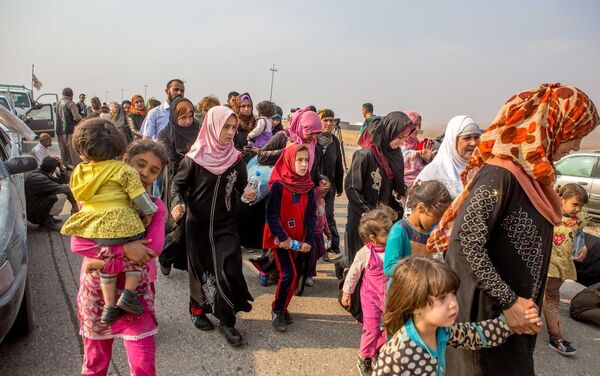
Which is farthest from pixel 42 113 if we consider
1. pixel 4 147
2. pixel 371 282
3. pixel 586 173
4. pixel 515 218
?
pixel 515 218

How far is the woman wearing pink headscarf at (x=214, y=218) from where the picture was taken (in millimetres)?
3219

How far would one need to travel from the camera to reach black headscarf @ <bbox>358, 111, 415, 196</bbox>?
3711mm

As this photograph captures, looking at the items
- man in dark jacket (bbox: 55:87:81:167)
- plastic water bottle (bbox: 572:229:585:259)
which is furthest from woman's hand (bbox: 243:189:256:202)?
man in dark jacket (bbox: 55:87:81:167)

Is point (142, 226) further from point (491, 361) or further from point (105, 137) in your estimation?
point (491, 361)

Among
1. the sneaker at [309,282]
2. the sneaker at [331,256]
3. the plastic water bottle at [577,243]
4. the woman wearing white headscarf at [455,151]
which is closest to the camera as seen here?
the woman wearing white headscarf at [455,151]

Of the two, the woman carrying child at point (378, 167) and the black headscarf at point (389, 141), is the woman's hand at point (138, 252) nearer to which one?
the woman carrying child at point (378, 167)

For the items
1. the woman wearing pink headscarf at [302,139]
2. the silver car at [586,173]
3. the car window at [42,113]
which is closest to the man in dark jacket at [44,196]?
the woman wearing pink headscarf at [302,139]

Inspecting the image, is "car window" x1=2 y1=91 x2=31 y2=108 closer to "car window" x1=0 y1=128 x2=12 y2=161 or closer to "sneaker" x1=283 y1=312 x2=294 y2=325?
"car window" x1=0 y1=128 x2=12 y2=161

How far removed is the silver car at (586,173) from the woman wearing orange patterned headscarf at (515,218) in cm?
852

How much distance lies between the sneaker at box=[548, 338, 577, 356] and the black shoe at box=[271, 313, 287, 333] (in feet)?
7.88

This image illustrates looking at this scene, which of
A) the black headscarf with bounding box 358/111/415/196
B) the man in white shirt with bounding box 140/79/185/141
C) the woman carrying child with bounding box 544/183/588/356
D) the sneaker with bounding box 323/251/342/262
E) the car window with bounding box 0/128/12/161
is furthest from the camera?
the man in white shirt with bounding box 140/79/185/141

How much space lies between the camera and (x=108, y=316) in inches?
79.6

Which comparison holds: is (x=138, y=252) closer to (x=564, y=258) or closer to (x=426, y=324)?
(x=426, y=324)

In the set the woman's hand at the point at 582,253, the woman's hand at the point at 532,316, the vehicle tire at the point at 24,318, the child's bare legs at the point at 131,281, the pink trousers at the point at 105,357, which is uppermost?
the woman's hand at the point at 532,316
